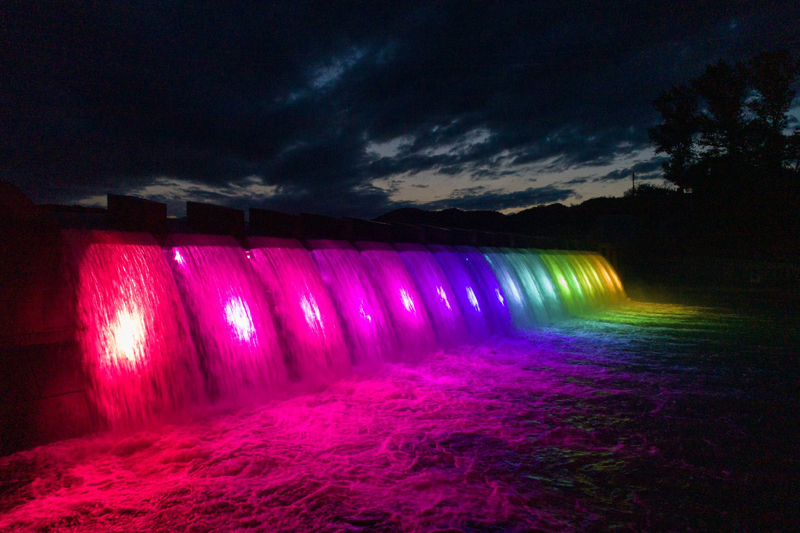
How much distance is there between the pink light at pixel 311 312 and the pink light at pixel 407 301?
233 centimetres

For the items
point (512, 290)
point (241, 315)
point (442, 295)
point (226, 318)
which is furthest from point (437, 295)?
point (226, 318)

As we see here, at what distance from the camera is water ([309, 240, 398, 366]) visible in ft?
24.7

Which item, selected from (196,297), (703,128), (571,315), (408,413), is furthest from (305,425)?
(703,128)

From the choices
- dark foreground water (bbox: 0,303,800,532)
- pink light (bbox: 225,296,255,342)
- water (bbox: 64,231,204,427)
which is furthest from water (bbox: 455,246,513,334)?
water (bbox: 64,231,204,427)

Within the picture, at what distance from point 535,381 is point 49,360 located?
6.07m

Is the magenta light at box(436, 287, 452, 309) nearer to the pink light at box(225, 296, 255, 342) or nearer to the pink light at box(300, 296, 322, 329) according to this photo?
the pink light at box(300, 296, 322, 329)

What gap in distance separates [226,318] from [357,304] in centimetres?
261

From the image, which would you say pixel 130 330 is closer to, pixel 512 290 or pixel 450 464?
pixel 450 464

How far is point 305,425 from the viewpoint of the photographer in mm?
4598

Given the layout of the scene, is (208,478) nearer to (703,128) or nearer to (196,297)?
(196,297)

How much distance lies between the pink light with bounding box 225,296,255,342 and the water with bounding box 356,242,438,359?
3.05 m

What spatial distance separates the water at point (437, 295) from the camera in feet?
31.4

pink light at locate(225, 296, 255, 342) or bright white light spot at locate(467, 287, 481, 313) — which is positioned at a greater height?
pink light at locate(225, 296, 255, 342)

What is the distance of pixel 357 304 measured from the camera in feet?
26.0
